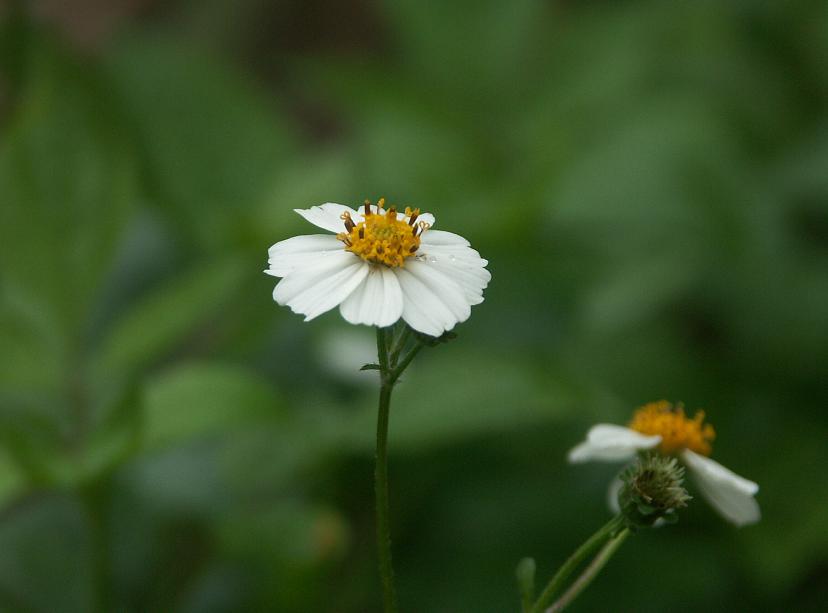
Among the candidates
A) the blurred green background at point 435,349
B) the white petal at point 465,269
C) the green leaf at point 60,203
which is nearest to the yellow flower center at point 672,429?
the white petal at point 465,269

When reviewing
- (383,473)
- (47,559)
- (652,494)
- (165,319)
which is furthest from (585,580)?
(47,559)

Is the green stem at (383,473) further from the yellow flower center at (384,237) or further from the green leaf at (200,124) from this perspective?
the green leaf at (200,124)

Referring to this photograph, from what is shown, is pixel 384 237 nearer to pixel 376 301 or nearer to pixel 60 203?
pixel 376 301

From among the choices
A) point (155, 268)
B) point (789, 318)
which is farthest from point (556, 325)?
point (155, 268)

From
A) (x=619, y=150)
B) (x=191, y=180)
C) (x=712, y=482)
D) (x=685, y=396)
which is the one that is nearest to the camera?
(x=712, y=482)

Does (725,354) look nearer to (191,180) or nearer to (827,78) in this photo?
(827,78)

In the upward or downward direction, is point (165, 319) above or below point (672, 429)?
above

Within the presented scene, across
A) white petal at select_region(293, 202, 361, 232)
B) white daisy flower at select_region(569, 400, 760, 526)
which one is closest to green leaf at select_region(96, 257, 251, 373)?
white petal at select_region(293, 202, 361, 232)
